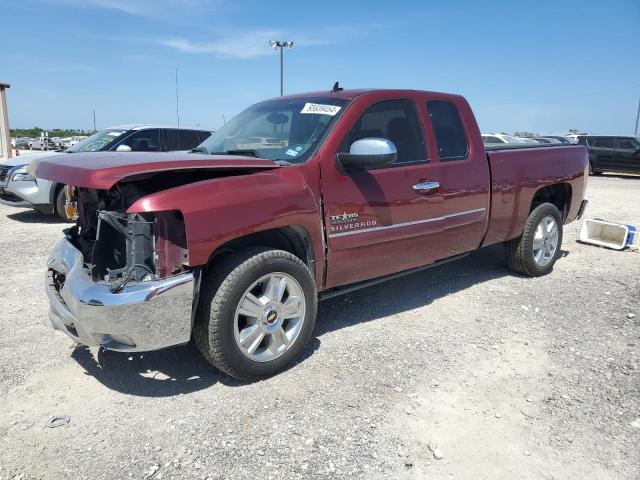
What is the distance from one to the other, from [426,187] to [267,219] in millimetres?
1548

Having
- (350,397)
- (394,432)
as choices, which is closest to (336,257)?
(350,397)

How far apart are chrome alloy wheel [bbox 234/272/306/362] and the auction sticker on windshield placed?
1.32 meters

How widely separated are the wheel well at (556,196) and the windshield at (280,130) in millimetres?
2908

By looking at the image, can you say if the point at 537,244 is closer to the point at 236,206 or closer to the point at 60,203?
the point at 236,206

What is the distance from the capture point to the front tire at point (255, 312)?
9.43ft

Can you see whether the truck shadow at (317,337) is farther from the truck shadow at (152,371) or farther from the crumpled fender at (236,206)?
the crumpled fender at (236,206)

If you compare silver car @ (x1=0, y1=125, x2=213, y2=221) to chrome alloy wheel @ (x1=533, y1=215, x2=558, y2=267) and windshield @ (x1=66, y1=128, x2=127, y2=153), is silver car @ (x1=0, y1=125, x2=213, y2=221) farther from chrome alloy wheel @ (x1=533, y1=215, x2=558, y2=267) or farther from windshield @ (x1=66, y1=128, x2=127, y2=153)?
chrome alloy wheel @ (x1=533, y1=215, x2=558, y2=267)

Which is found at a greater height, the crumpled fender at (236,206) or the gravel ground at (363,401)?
the crumpled fender at (236,206)

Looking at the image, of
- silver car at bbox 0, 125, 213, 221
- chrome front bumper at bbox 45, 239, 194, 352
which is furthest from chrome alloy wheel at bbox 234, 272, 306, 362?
silver car at bbox 0, 125, 213, 221

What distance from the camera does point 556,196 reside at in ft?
19.1

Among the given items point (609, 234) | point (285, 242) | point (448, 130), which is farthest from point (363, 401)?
point (609, 234)

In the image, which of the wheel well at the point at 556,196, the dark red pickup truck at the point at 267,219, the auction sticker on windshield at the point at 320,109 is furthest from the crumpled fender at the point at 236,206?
the wheel well at the point at 556,196

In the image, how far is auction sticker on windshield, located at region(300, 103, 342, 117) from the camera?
12.1 ft

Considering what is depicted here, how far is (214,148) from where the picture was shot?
4035 millimetres
